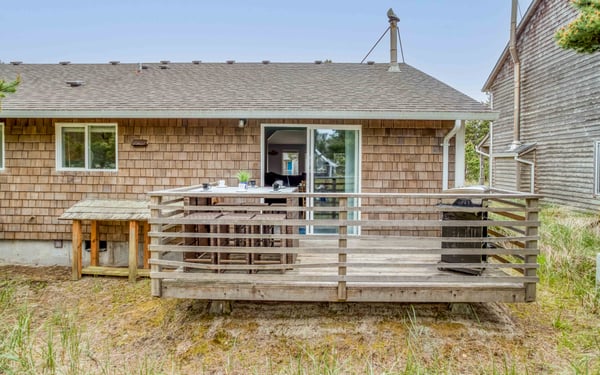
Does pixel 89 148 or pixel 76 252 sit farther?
pixel 89 148

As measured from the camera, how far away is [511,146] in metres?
11.7

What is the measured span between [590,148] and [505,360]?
835 centimetres

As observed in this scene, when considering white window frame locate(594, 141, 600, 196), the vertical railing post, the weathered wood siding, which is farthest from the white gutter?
white window frame locate(594, 141, 600, 196)

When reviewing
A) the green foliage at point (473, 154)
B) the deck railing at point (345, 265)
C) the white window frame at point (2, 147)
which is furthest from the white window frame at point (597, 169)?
the green foliage at point (473, 154)

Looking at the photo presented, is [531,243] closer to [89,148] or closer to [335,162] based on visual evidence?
[335,162]

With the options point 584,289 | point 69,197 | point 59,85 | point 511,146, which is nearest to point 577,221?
point 584,289

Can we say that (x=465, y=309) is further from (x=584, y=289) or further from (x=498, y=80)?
(x=498, y=80)

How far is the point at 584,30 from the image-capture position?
4.23 m

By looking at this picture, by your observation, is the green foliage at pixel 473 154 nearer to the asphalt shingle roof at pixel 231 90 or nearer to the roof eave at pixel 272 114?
the asphalt shingle roof at pixel 231 90

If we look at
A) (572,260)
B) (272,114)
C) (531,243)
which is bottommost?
(572,260)

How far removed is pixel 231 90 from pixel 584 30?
Result: 16.9 feet

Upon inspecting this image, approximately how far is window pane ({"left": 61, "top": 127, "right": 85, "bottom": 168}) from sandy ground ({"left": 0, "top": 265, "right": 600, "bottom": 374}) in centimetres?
211

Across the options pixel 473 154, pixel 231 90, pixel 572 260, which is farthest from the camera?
pixel 473 154

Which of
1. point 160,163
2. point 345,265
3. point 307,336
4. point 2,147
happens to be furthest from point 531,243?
point 2,147
